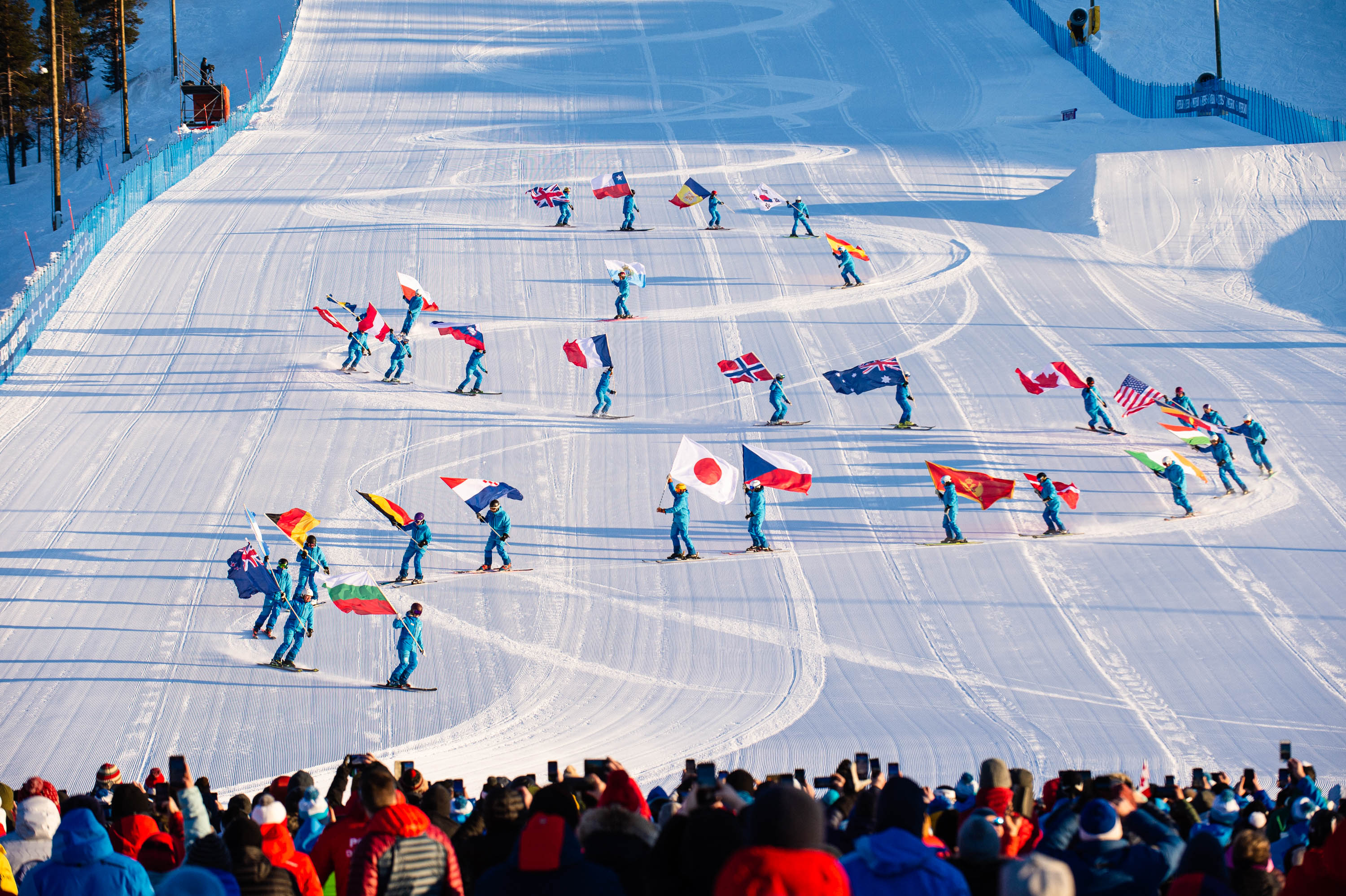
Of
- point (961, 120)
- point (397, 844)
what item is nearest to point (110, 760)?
point (397, 844)

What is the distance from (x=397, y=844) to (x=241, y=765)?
30.8 ft

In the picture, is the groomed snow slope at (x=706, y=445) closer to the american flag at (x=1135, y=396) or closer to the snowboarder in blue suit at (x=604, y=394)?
the snowboarder in blue suit at (x=604, y=394)

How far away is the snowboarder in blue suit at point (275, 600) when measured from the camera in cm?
1584

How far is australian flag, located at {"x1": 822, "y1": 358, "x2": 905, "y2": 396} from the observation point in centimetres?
2145

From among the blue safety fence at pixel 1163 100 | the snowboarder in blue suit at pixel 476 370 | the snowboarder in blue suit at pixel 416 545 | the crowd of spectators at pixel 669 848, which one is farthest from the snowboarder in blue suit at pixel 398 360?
the blue safety fence at pixel 1163 100

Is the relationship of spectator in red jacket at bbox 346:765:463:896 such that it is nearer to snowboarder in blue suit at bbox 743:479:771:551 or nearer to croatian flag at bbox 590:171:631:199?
snowboarder in blue suit at bbox 743:479:771:551

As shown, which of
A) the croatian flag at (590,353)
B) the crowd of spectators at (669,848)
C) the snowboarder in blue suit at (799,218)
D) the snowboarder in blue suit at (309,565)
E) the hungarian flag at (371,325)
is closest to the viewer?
the crowd of spectators at (669,848)

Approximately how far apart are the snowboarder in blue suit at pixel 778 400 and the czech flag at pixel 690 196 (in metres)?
9.04

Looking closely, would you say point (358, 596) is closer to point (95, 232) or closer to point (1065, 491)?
point (1065, 491)

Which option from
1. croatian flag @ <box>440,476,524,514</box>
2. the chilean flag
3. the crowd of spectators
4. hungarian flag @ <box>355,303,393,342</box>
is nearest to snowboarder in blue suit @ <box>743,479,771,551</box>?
the chilean flag

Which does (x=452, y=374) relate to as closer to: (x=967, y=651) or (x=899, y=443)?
(x=899, y=443)

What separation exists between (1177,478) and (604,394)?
9.31 metres

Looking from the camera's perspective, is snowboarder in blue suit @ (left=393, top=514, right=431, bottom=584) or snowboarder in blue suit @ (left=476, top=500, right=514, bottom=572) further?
snowboarder in blue suit @ (left=476, top=500, right=514, bottom=572)

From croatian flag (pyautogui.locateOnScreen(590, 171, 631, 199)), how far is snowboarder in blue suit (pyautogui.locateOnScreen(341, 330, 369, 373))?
7190 mm
